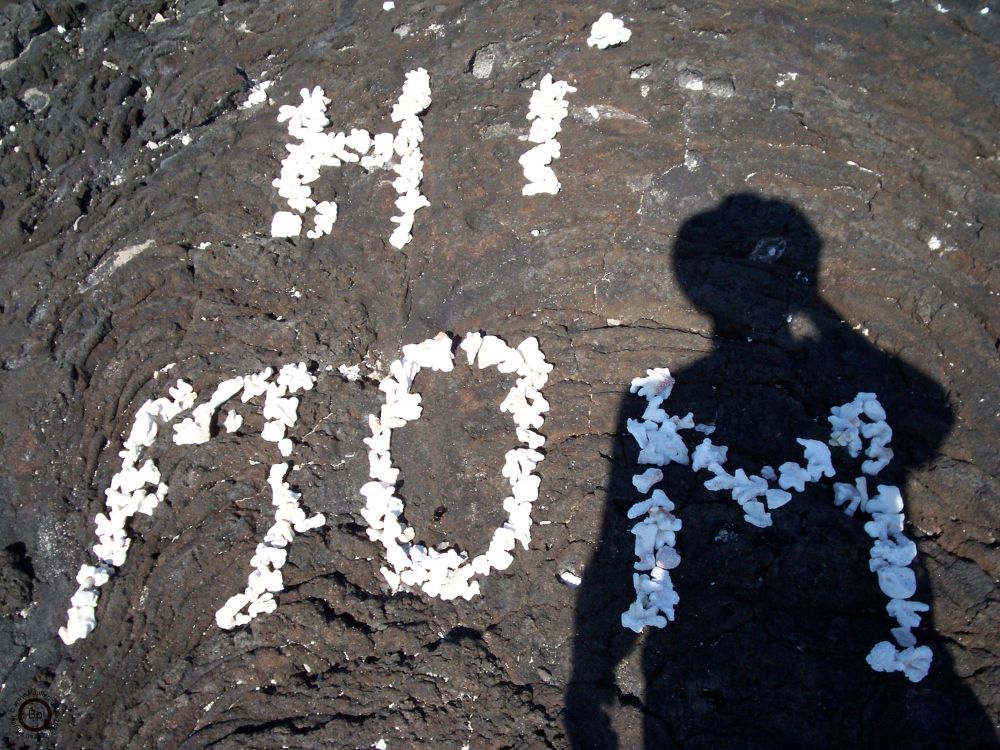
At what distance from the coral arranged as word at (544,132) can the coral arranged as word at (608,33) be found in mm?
318

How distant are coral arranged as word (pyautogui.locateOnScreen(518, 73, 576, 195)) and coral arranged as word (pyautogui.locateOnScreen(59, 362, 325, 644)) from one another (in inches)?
61.9

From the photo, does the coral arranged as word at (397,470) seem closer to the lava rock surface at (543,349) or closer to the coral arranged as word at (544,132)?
the lava rock surface at (543,349)

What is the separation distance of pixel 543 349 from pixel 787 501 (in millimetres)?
1280

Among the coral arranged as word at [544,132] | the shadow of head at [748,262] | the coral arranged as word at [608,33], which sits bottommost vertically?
the shadow of head at [748,262]

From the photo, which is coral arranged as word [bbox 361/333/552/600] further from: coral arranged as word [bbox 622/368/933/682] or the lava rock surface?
coral arranged as word [bbox 622/368/933/682]

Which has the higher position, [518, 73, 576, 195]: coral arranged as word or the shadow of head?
[518, 73, 576, 195]: coral arranged as word

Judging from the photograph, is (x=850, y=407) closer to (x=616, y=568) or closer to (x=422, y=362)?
(x=616, y=568)

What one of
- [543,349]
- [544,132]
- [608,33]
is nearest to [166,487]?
[543,349]

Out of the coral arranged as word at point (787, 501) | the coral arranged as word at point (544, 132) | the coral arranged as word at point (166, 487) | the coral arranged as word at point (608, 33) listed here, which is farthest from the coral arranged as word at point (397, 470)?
the coral arranged as word at point (608, 33)

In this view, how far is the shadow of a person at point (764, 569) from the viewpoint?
2.55 meters

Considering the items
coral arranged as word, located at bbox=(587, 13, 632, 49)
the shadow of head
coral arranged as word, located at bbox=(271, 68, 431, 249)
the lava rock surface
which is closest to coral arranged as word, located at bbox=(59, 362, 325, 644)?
the lava rock surface

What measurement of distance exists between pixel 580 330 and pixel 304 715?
6.75 ft

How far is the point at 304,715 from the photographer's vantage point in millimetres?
2844

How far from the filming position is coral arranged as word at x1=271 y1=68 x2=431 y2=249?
400 centimetres
